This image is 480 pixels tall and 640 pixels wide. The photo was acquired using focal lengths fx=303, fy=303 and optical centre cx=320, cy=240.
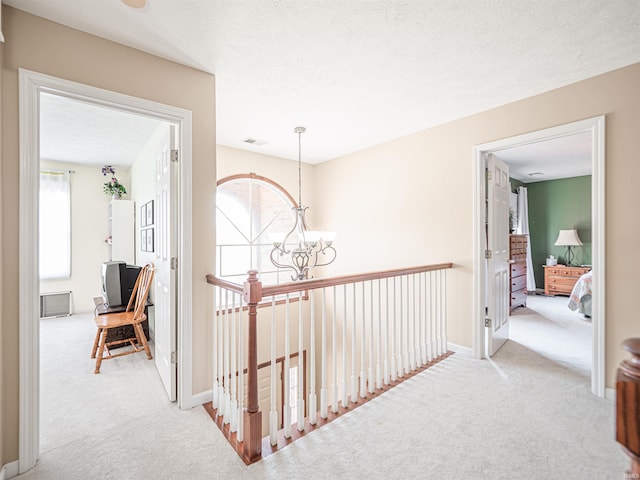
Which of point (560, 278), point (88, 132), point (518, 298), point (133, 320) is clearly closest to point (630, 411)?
point (133, 320)

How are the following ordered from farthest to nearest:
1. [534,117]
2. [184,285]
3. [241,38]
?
1. [534,117]
2. [184,285]
3. [241,38]

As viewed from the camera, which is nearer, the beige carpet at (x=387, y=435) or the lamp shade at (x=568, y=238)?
the beige carpet at (x=387, y=435)

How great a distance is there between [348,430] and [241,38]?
2.51 metres

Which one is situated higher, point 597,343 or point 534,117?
point 534,117

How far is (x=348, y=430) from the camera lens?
1888 mm

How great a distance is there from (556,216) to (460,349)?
5195mm

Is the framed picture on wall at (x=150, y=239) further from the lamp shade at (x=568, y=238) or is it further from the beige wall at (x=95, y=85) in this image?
the lamp shade at (x=568, y=238)

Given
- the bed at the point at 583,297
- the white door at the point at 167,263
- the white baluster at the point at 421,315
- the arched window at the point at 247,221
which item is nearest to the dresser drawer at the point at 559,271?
the bed at the point at 583,297

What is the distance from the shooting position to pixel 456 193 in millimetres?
3143

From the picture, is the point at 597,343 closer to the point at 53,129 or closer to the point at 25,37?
the point at 25,37

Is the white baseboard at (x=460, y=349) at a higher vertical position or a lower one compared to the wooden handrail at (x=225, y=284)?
lower

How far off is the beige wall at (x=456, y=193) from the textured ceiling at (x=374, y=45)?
A: 0.20 m

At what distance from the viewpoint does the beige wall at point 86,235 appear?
16.3ft

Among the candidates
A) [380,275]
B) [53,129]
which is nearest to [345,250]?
[380,275]
